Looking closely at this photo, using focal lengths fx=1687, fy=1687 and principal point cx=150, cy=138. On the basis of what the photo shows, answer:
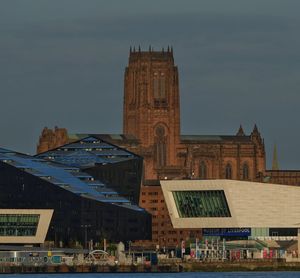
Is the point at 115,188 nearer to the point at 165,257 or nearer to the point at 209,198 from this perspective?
the point at 209,198

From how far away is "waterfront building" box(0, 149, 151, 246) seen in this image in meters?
174

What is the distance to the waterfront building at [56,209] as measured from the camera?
571 feet

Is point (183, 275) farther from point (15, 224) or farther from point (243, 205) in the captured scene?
point (243, 205)

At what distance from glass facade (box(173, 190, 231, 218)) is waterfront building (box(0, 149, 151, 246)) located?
441 cm

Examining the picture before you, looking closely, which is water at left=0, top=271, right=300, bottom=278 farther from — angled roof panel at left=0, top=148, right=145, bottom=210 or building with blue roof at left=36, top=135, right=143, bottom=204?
building with blue roof at left=36, top=135, right=143, bottom=204

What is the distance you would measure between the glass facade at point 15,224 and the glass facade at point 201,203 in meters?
18.0

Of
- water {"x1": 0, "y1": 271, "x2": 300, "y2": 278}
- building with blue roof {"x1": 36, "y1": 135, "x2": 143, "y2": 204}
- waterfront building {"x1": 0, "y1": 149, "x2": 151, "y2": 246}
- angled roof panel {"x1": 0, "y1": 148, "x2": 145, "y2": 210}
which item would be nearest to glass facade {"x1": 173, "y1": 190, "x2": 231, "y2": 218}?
waterfront building {"x1": 0, "y1": 149, "x2": 151, "y2": 246}

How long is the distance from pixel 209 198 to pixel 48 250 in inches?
939

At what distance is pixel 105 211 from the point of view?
7057 inches

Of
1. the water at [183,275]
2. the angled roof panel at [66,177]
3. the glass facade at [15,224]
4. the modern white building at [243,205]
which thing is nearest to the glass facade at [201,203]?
the modern white building at [243,205]

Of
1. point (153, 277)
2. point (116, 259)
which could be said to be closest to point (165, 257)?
point (116, 259)

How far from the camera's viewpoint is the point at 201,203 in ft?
597

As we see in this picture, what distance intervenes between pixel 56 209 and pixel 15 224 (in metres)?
4.80

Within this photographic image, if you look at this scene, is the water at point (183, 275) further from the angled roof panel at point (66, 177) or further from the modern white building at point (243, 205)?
the angled roof panel at point (66, 177)
